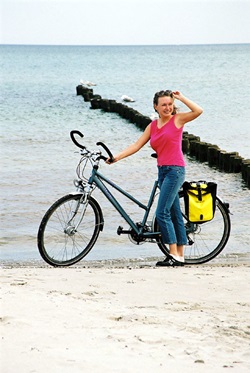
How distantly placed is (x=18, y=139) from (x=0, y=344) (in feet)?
63.5

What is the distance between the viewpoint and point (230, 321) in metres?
5.86

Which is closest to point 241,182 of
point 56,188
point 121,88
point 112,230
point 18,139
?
point 56,188

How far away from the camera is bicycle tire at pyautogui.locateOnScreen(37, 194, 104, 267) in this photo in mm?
7730

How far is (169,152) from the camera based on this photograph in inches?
297

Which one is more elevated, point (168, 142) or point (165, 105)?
point (165, 105)

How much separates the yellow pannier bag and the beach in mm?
467

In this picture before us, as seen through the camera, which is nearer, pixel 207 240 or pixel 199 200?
pixel 199 200

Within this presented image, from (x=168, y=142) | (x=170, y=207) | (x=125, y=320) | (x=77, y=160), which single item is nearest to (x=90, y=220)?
(x=170, y=207)

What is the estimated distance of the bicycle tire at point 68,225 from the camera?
7730 millimetres

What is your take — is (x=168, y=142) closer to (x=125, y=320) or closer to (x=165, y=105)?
(x=165, y=105)

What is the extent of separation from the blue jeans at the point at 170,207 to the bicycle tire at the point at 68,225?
61 centimetres

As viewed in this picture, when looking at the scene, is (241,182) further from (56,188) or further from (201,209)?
(201,209)

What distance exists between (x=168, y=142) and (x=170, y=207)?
0.58m

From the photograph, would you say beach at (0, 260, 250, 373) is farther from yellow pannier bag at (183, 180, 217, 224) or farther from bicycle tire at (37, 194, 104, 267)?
yellow pannier bag at (183, 180, 217, 224)
